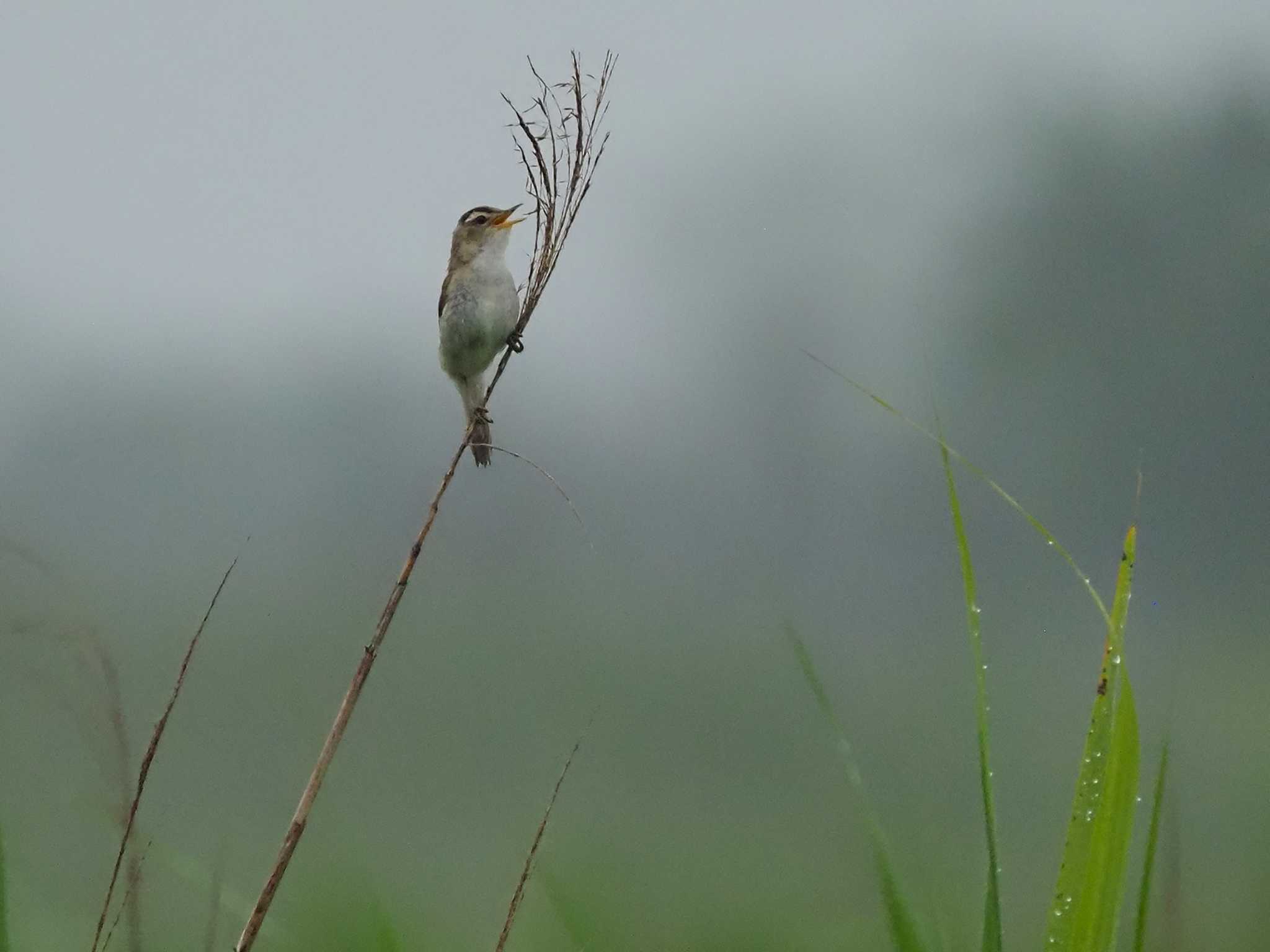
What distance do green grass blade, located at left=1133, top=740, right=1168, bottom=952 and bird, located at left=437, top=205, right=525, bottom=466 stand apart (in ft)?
4.46

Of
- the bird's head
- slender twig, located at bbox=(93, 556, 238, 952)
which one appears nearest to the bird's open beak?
the bird's head

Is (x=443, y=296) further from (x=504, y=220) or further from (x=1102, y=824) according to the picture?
(x=1102, y=824)

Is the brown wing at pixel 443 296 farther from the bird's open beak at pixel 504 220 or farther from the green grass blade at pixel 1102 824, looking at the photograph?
the green grass blade at pixel 1102 824

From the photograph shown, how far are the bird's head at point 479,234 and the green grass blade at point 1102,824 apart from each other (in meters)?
1.57

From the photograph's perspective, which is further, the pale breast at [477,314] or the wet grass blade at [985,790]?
the pale breast at [477,314]

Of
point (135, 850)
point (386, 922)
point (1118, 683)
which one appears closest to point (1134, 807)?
point (1118, 683)

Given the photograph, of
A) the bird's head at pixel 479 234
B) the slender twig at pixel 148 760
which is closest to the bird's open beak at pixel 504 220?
the bird's head at pixel 479 234

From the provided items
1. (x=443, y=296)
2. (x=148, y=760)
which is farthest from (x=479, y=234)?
(x=148, y=760)

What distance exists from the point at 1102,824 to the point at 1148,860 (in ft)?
0.11

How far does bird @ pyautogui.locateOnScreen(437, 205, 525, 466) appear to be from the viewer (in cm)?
204

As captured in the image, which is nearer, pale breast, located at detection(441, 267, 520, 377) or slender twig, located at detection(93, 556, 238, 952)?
slender twig, located at detection(93, 556, 238, 952)

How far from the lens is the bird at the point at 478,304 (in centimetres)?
204

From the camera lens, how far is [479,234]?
2.19m

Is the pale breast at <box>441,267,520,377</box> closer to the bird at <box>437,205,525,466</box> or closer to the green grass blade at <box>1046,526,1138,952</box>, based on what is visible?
the bird at <box>437,205,525,466</box>
